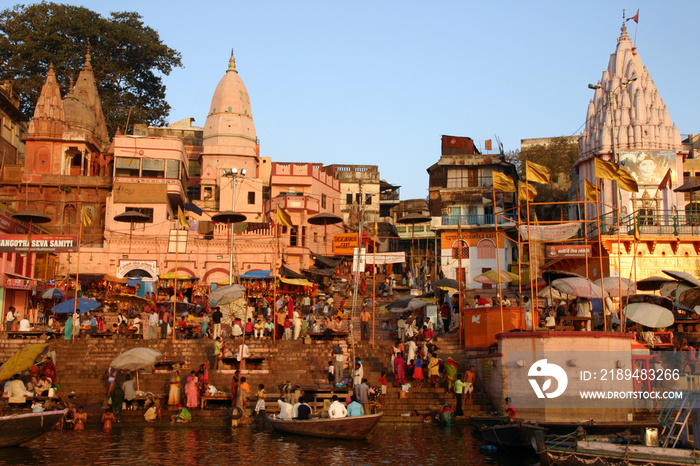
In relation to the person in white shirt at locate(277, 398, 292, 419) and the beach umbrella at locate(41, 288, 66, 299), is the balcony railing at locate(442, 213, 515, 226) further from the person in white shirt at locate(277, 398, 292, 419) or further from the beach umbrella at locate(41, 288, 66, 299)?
the person in white shirt at locate(277, 398, 292, 419)

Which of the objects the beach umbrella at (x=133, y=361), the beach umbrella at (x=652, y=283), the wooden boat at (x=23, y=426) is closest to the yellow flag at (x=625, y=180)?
the beach umbrella at (x=652, y=283)

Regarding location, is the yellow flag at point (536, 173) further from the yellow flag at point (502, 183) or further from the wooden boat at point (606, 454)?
the wooden boat at point (606, 454)

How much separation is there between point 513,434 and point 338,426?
146 inches

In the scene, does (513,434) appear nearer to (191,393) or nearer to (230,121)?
(191,393)

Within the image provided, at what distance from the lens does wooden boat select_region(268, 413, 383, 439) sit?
1598 centimetres

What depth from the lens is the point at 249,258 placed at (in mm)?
38156

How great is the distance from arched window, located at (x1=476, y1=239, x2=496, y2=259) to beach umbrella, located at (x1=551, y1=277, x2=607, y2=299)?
1958cm

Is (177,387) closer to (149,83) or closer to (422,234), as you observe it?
(422,234)

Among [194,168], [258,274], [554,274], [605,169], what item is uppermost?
[194,168]

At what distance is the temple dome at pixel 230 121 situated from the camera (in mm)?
44969

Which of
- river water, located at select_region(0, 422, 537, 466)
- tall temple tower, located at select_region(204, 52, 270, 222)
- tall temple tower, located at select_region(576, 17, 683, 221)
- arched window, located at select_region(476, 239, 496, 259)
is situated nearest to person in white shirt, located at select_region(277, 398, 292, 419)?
river water, located at select_region(0, 422, 537, 466)

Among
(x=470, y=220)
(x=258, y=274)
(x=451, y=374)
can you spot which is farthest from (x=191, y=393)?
(x=470, y=220)
